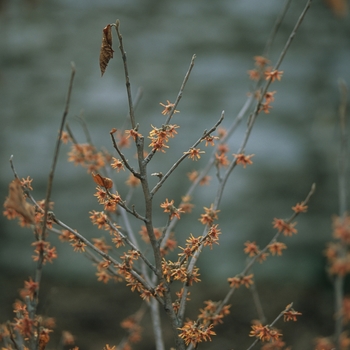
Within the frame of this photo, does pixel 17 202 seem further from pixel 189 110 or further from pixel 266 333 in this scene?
pixel 189 110

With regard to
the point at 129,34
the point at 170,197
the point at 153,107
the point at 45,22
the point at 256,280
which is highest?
the point at 45,22

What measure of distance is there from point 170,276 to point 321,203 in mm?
2527

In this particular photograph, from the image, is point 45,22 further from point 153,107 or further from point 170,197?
point 170,197

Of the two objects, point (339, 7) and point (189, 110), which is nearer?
point (339, 7)

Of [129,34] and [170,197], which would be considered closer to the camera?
[170,197]

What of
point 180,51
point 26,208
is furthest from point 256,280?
point 26,208

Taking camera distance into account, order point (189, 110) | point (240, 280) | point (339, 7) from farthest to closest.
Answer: point (189, 110) → point (339, 7) → point (240, 280)

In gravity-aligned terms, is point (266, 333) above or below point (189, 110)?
below

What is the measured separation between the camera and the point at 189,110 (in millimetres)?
3352

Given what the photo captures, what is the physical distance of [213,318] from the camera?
1061 mm

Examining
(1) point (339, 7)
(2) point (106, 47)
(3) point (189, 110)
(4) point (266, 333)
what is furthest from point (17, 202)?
(1) point (339, 7)

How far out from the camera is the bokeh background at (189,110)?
3.15 meters

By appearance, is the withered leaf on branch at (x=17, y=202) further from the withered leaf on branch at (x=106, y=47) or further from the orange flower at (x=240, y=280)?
the orange flower at (x=240, y=280)

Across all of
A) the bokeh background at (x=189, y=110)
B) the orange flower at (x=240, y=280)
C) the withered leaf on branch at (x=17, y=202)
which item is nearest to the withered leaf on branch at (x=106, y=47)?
the withered leaf on branch at (x=17, y=202)
